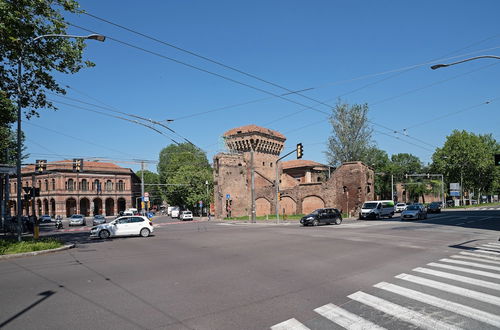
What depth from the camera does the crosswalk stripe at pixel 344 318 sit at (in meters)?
5.48

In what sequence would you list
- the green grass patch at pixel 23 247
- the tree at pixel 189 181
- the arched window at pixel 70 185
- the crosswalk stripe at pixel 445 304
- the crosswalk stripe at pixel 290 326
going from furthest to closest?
the arched window at pixel 70 185
the tree at pixel 189 181
the green grass patch at pixel 23 247
the crosswalk stripe at pixel 445 304
the crosswalk stripe at pixel 290 326

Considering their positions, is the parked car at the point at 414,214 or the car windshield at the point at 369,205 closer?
the parked car at the point at 414,214

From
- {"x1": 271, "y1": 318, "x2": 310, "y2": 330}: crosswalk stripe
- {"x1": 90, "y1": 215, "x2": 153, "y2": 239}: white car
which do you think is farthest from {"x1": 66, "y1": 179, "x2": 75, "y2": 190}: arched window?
{"x1": 271, "y1": 318, "x2": 310, "y2": 330}: crosswalk stripe

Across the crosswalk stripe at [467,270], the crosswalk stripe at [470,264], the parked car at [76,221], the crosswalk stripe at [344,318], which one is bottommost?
the parked car at [76,221]

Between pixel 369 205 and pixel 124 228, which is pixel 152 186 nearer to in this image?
pixel 369 205

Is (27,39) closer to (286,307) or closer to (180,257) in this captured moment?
(180,257)

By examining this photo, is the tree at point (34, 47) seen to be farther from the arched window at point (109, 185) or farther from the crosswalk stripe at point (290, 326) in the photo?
the arched window at point (109, 185)

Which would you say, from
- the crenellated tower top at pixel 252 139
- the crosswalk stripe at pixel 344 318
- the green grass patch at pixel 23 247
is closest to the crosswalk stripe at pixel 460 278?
the crosswalk stripe at pixel 344 318

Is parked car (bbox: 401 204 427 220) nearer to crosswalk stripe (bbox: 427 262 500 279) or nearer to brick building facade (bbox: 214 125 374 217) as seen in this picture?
brick building facade (bbox: 214 125 374 217)

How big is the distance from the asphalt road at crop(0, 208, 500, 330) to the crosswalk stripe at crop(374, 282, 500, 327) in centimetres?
2

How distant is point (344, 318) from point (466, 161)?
80.7 meters

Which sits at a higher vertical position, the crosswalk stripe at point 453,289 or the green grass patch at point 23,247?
the green grass patch at point 23,247

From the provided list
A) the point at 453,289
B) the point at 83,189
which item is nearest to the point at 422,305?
the point at 453,289

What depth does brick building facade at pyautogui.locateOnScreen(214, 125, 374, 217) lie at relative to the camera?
46812 millimetres
